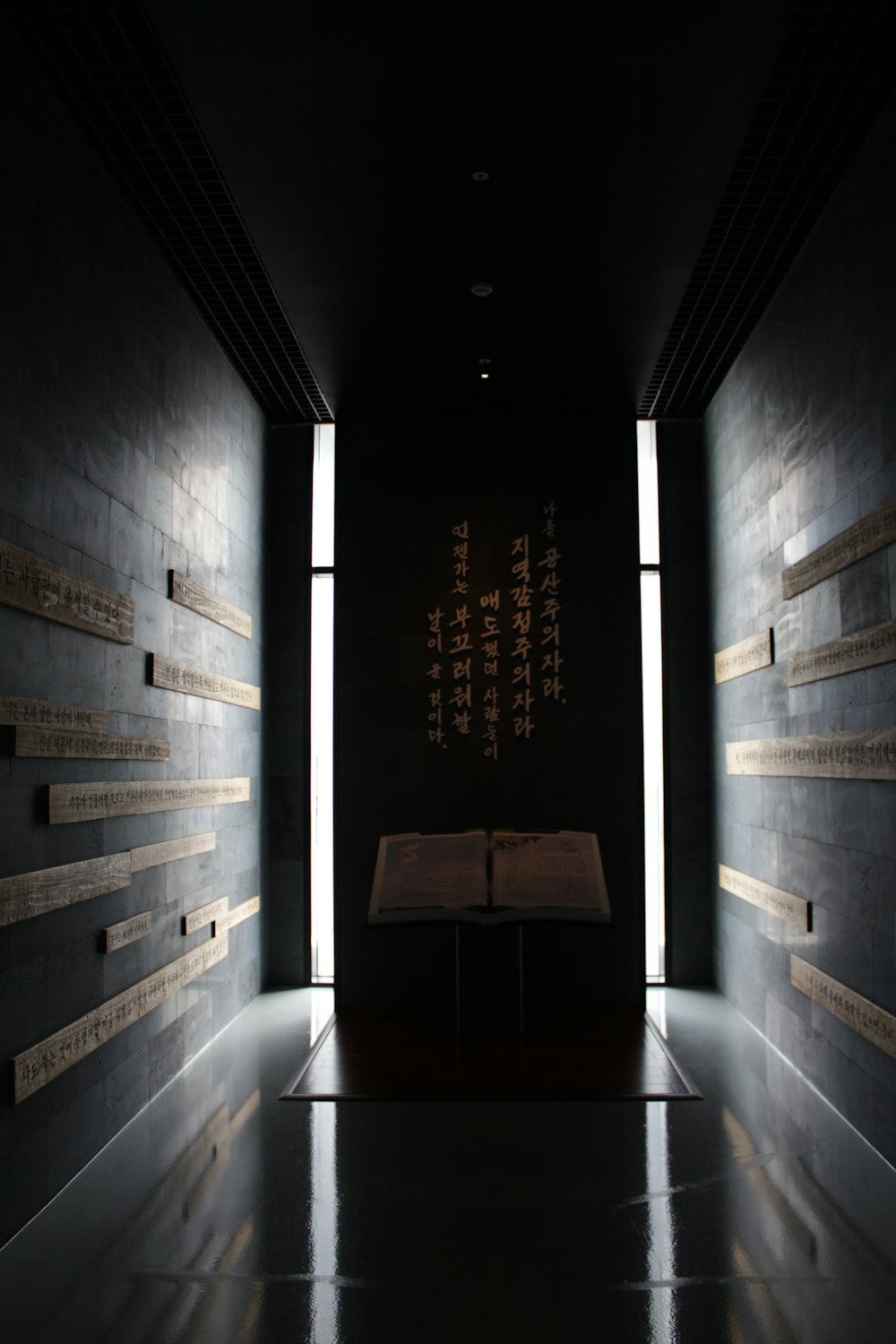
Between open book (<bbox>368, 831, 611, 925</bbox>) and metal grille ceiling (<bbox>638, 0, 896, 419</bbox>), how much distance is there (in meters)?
2.99

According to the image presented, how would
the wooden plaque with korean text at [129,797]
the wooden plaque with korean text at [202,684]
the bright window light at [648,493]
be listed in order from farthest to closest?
1. the bright window light at [648,493]
2. the wooden plaque with korean text at [202,684]
3. the wooden plaque with korean text at [129,797]

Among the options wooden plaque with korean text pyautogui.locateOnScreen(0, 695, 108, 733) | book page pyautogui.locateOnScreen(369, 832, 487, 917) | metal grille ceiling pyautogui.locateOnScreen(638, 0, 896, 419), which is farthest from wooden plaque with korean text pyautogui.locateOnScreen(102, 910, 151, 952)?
metal grille ceiling pyautogui.locateOnScreen(638, 0, 896, 419)

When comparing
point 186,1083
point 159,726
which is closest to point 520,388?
point 159,726

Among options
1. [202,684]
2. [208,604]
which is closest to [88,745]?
[202,684]

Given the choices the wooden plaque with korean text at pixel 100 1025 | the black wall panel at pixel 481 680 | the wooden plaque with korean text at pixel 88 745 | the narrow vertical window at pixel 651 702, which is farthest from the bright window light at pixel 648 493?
the wooden plaque with korean text at pixel 100 1025

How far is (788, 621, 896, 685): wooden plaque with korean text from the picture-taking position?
3922mm

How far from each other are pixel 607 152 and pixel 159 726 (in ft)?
10.4

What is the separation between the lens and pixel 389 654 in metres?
6.79

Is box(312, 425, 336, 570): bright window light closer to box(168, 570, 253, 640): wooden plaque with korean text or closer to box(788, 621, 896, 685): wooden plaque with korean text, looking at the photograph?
box(168, 570, 253, 640): wooden plaque with korean text

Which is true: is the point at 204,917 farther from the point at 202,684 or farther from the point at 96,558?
the point at 96,558

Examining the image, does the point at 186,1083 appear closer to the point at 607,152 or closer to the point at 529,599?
the point at 529,599

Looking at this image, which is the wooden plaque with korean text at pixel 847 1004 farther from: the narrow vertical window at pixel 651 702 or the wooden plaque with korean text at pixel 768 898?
the narrow vertical window at pixel 651 702

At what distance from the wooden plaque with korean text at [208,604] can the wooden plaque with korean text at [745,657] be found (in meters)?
3.04

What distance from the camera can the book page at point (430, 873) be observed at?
5566 mm
